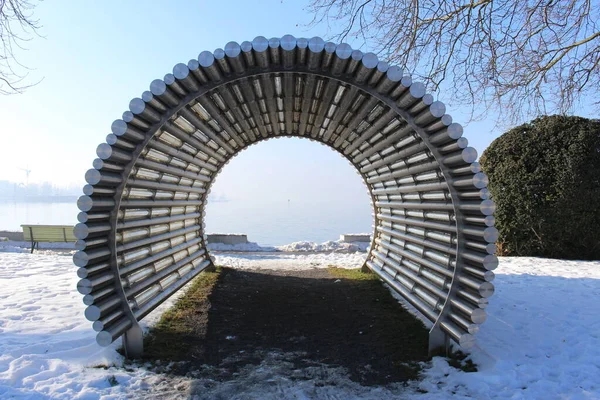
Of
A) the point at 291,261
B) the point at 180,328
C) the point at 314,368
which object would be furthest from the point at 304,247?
the point at 314,368

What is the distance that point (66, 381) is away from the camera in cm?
432

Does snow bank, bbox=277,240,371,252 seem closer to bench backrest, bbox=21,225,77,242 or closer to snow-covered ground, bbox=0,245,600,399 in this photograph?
bench backrest, bbox=21,225,77,242

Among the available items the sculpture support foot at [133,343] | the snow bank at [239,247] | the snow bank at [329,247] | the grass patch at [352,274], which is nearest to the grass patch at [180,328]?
the sculpture support foot at [133,343]

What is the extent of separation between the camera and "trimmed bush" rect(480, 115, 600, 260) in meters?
10.6

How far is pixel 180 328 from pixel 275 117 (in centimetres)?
441

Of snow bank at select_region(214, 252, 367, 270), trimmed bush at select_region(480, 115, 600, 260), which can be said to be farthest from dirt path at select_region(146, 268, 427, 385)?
trimmed bush at select_region(480, 115, 600, 260)

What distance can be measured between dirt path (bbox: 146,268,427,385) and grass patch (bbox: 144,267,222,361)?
0.05 feet

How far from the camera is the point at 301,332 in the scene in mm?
6180

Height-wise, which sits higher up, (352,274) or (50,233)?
(50,233)

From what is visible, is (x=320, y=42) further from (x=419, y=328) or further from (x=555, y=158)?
(x=555, y=158)

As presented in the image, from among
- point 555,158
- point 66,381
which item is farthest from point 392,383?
point 555,158

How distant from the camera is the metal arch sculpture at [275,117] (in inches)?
184

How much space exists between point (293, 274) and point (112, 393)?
21.3ft

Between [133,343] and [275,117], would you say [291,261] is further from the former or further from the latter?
[133,343]
